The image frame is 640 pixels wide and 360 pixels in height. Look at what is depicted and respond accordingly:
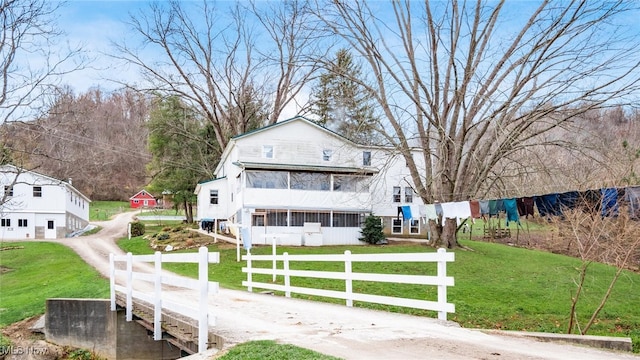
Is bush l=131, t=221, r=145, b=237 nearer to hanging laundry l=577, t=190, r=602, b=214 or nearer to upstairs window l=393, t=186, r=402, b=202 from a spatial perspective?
upstairs window l=393, t=186, r=402, b=202

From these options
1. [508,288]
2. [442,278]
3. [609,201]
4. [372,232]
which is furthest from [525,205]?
[372,232]

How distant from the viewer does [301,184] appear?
3528cm

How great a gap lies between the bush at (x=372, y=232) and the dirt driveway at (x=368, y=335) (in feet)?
75.5

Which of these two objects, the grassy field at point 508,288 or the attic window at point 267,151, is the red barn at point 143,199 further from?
the grassy field at point 508,288

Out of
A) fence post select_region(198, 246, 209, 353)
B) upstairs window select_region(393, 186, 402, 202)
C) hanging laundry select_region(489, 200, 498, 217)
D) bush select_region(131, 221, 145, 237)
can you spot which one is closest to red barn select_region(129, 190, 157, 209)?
bush select_region(131, 221, 145, 237)

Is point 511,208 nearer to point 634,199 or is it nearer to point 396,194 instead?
point 634,199

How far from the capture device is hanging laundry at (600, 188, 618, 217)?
46.7ft

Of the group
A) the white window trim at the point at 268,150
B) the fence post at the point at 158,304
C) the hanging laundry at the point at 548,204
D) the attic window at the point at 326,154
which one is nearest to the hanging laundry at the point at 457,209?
the hanging laundry at the point at 548,204

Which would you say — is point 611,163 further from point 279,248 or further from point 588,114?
point 279,248

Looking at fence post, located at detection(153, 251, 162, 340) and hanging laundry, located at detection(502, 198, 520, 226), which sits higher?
hanging laundry, located at detection(502, 198, 520, 226)

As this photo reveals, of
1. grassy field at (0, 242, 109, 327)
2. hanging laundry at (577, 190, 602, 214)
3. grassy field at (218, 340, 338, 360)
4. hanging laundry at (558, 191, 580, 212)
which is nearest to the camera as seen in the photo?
grassy field at (218, 340, 338, 360)

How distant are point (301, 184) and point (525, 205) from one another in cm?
1736

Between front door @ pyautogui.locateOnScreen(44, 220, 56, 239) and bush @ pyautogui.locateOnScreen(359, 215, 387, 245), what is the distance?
87.8 ft

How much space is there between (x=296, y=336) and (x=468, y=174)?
73.9ft
